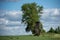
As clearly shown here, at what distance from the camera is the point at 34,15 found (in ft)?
5.80

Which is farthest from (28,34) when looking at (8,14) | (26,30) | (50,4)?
(50,4)

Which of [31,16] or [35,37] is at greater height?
[31,16]

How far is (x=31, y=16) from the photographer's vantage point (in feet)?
5.81

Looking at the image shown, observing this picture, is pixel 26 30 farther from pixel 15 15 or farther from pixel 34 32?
pixel 15 15

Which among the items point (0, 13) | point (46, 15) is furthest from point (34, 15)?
point (0, 13)

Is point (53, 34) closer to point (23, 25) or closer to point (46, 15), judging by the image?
point (46, 15)

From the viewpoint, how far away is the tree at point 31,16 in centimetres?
177

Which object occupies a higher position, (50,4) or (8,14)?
(50,4)

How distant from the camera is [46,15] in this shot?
1792 mm

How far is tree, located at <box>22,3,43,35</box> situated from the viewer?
69.6 inches

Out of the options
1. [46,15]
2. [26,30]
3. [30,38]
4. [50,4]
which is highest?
[50,4]

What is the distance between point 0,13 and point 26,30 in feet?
1.43

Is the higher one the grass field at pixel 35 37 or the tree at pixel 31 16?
the tree at pixel 31 16

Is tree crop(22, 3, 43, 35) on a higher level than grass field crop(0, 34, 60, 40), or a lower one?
higher
